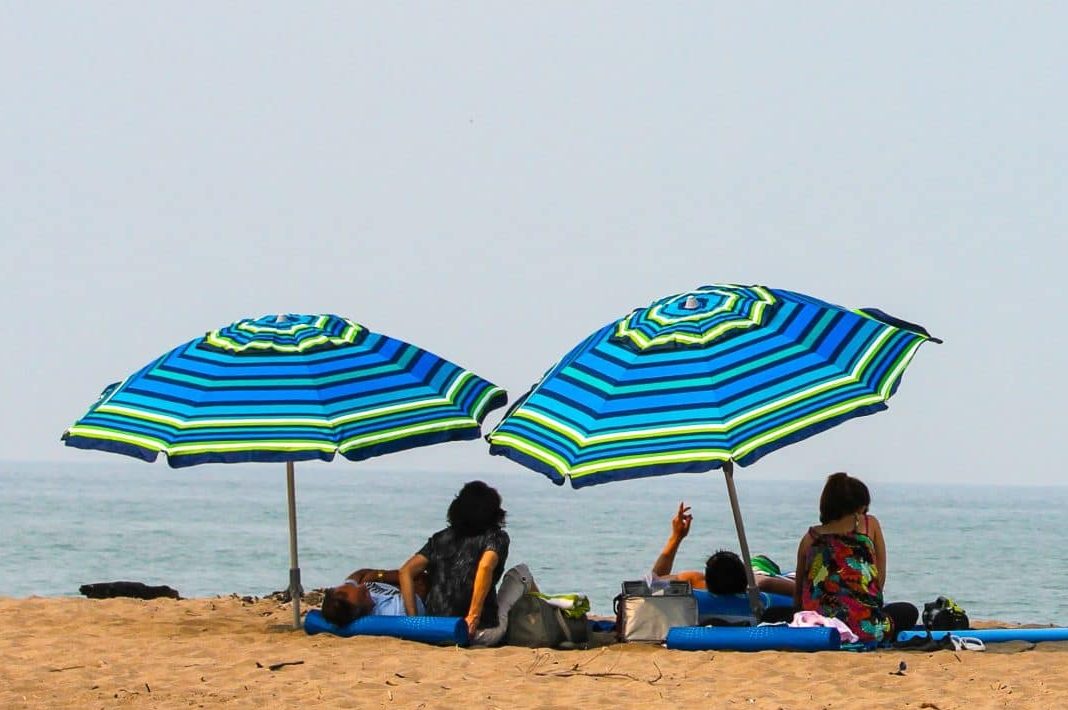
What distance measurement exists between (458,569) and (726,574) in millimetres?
1513

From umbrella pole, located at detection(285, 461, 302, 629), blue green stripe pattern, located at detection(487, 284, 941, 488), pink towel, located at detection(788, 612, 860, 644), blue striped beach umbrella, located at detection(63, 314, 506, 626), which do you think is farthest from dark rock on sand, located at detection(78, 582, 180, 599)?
pink towel, located at detection(788, 612, 860, 644)

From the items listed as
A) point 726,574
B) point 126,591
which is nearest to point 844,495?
point 726,574

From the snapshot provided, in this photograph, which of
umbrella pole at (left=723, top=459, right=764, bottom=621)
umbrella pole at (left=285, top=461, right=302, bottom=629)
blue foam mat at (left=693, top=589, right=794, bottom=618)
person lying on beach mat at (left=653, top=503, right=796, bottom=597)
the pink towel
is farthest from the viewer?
umbrella pole at (left=285, top=461, right=302, bottom=629)

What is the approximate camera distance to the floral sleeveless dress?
7.46m

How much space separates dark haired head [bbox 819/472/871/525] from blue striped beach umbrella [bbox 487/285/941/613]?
1.60 ft

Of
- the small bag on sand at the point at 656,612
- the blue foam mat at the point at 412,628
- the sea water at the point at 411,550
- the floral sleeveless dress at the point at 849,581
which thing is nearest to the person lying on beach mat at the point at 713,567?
the small bag on sand at the point at 656,612

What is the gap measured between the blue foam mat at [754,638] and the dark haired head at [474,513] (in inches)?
43.5

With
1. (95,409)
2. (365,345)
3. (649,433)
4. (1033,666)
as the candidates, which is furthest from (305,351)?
(1033,666)

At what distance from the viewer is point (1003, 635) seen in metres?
7.83

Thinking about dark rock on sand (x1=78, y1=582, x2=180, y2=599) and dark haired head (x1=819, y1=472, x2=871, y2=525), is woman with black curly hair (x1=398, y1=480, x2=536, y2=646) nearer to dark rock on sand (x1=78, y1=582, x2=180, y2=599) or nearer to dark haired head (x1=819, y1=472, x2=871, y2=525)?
dark haired head (x1=819, y1=472, x2=871, y2=525)

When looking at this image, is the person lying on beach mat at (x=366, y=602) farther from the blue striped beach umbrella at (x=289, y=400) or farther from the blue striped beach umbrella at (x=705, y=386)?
the blue striped beach umbrella at (x=705, y=386)

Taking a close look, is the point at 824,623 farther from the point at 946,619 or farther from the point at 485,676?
the point at 485,676

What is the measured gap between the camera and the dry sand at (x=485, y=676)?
6.31 metres

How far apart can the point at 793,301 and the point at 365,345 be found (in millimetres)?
2473
